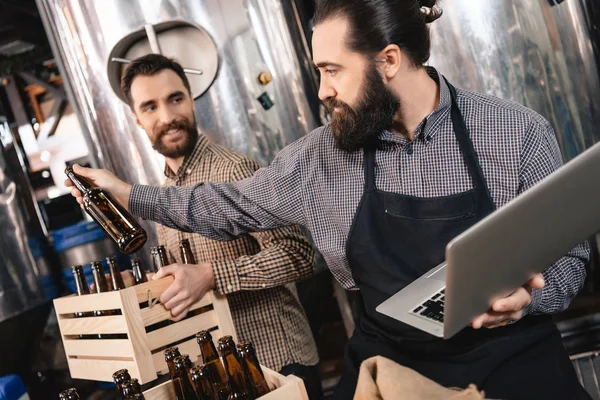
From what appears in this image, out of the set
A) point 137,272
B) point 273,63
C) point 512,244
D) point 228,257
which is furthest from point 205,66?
point 512,244

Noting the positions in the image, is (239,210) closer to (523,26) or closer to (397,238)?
(397,238)

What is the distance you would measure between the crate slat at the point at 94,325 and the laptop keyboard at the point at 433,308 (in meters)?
0.78

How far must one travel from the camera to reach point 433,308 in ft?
3.80

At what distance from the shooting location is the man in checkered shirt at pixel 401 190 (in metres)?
1.42

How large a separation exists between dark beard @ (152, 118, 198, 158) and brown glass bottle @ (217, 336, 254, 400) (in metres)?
1.07

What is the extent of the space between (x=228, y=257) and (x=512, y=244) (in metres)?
1.29

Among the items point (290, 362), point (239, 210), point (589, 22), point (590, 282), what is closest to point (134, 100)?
point (239, 210)

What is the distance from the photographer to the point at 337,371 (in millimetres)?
3119

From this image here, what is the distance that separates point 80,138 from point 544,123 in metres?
9.00

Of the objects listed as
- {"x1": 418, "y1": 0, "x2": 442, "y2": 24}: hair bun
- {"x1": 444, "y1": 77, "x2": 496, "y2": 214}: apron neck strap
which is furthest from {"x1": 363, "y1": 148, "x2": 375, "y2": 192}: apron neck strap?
{"x1": 418, "y1": 0, "x2": 442, "y2": 24}: hair bun

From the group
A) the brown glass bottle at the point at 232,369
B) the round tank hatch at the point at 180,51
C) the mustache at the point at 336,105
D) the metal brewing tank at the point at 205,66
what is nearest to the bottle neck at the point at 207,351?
the brown glass bottle at the point at 232,369

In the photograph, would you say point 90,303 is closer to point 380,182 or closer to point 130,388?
point 130,388

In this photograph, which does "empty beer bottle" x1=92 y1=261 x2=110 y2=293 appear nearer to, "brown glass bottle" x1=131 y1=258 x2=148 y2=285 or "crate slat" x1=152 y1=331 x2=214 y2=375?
"brown glass bottle" x1=131 y1=258 x2=148 y2=285

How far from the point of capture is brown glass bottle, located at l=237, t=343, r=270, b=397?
4.34 ft
